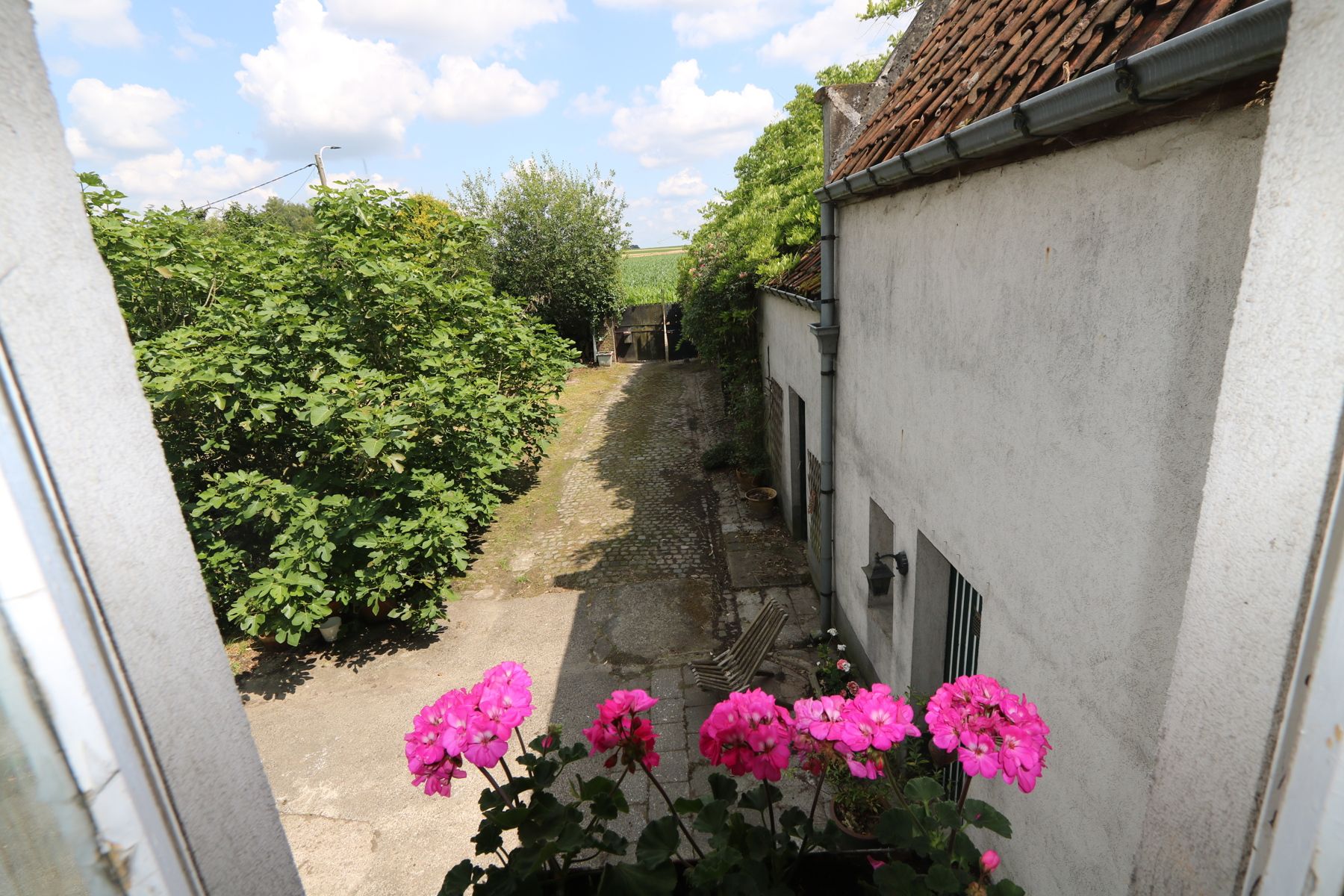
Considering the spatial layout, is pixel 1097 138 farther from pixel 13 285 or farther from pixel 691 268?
pixel 691 268

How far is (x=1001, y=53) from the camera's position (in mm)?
3260

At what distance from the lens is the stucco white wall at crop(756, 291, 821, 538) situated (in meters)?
6.92

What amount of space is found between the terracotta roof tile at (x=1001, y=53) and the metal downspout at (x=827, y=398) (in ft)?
1.93

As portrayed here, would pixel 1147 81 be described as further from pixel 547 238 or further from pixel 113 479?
pixel 547 238

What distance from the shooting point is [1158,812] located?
110cm

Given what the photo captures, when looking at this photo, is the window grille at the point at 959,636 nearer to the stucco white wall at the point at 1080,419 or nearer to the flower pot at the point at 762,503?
the stucco white wall at the point at 1080,419

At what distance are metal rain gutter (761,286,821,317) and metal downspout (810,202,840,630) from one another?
0.14 meters

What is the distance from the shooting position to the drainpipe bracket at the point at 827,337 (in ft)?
18.3

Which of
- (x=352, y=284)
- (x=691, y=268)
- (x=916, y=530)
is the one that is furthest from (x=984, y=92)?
(x=691, y=268)

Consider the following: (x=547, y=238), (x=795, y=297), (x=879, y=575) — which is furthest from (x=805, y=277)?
(x=547, y=238)

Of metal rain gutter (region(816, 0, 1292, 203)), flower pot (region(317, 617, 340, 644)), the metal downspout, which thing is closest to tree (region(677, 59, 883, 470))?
the metal downspout

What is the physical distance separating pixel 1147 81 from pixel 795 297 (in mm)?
5113

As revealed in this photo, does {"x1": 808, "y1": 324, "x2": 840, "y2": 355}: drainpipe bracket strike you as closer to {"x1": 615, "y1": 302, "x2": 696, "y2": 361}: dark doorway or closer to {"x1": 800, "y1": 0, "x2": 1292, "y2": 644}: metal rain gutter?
{"x1": 800, "y1": 0, "x2": 1292, "y2": 644}: metal rain gutter

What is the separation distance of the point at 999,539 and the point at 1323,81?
2474mm
